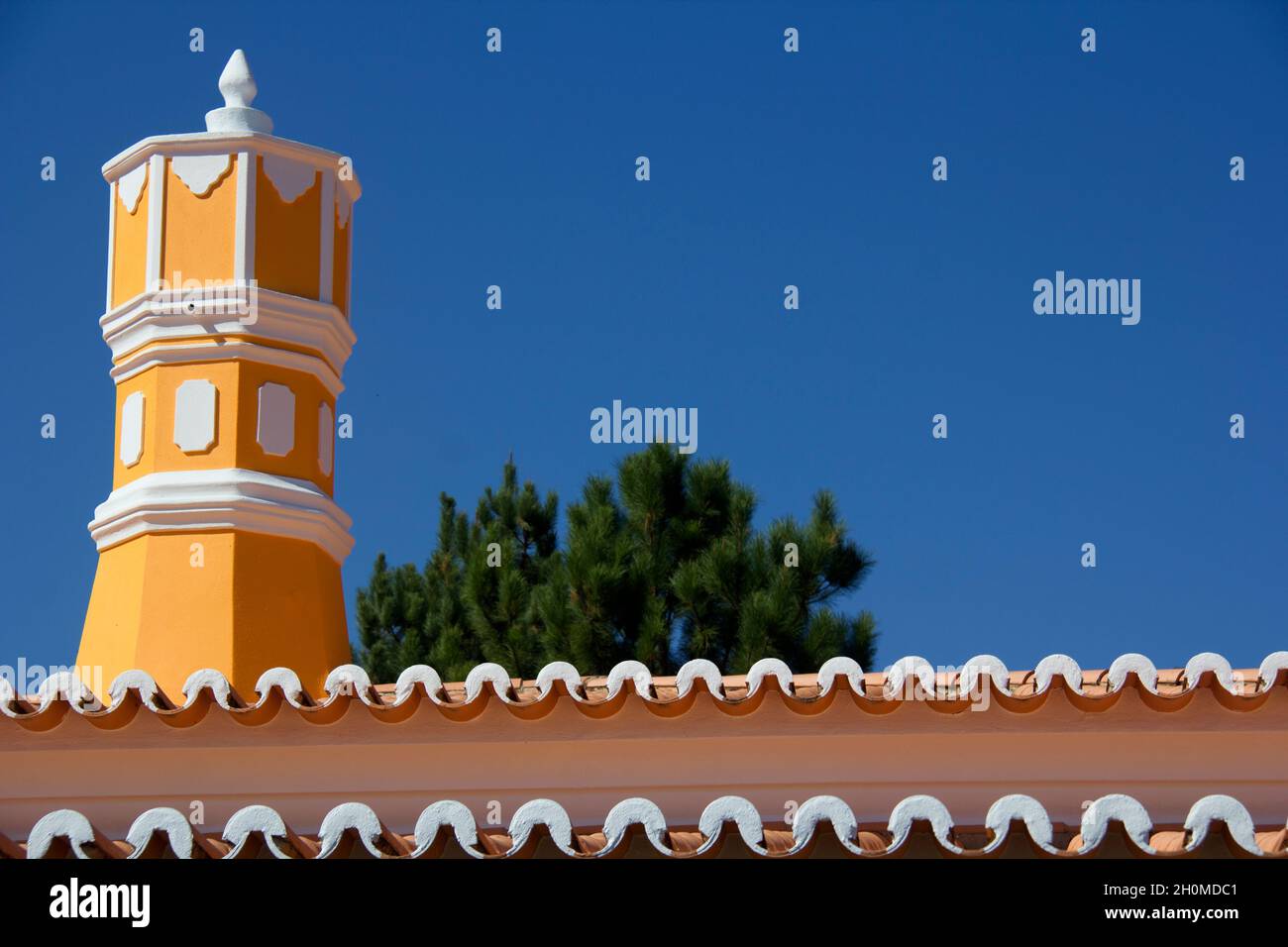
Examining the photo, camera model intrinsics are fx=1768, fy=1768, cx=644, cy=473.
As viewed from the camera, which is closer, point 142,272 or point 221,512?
point 221,512

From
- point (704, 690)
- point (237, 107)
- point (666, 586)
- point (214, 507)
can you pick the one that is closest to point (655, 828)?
point (704, 690)

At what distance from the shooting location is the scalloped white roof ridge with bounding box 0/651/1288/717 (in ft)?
22.6

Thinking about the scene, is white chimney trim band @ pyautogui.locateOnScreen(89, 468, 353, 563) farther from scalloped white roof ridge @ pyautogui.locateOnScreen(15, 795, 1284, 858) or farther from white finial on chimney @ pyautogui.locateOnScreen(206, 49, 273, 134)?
scalloped white roof ridge @ pyautogui.locateOnScreen(15, 795, 1284, 858)

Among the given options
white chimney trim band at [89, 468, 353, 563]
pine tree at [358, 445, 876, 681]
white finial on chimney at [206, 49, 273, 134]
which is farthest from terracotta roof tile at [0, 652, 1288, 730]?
pine tree at [358, 445, 876, 681]

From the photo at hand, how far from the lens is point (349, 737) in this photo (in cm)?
741

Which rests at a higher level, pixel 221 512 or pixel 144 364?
pixel 144 364

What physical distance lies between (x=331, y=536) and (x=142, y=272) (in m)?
2.14

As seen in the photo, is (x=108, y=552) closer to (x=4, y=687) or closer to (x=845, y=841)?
(x=4, y=687)

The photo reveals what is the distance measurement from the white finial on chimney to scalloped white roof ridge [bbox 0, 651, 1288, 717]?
4991mm

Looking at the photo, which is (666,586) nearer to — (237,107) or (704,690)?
(237,107)

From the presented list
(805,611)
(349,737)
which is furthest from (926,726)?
(805,611)

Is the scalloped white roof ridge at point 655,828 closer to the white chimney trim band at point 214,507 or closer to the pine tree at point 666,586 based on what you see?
the white chimney trim band at point 214,507

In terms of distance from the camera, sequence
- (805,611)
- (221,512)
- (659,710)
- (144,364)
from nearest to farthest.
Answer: (659,710)
(221,512)
(144,364)
(805,611)

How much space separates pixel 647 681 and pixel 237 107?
6.05 m
